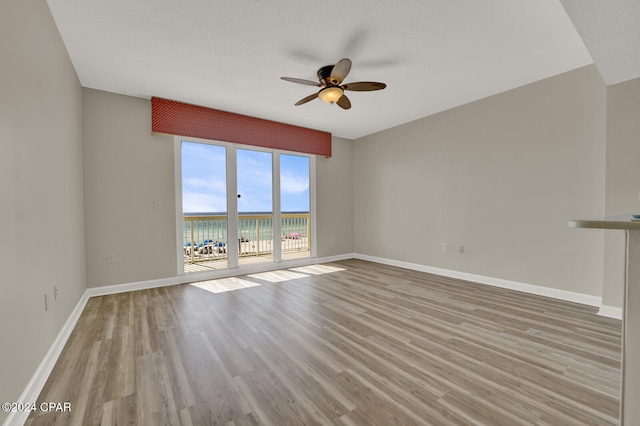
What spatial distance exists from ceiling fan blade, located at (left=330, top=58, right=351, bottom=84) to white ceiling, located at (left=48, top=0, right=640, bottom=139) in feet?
0.70

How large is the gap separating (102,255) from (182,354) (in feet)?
7.66

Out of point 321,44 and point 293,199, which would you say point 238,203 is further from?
point 321,44

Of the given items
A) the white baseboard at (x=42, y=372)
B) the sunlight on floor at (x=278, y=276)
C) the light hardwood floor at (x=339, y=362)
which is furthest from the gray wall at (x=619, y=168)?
A: the white baseboard at (x=42, y=372)

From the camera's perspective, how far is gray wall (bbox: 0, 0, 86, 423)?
50.2 inches

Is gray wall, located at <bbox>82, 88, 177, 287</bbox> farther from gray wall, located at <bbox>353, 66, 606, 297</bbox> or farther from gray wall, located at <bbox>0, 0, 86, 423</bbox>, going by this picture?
gray wall, located at <bbox>353, 66, 606, 297</bbox>

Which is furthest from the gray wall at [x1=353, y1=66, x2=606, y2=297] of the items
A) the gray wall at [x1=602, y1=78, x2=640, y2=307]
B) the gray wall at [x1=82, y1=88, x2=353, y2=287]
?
the gray wall at [x1=82, y1=88, x2=353, y2=287]

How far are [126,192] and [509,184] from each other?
5.14 m

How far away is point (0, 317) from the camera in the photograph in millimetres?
1163

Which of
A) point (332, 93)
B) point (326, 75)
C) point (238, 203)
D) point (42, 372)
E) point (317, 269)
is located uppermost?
point (326, 75)

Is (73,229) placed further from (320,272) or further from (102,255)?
(320,272)

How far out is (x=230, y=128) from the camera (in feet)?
13.6

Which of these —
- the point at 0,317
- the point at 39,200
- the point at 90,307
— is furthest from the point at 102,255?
the point at 0,317

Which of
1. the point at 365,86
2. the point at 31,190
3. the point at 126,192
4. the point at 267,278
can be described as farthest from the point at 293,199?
the point at 31,190

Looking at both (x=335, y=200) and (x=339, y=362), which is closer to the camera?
(x=339, y=362)
